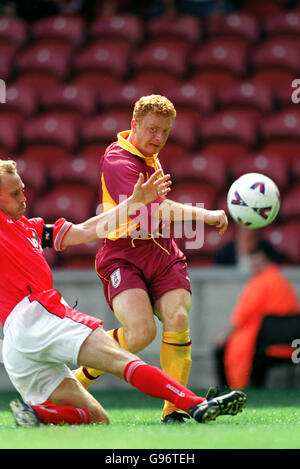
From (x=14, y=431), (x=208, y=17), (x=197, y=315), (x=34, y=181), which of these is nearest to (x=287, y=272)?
(x=197, y=315)

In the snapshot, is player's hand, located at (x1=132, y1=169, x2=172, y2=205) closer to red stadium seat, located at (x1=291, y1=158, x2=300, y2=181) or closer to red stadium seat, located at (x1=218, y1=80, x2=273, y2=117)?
red stadium seat, located at (x1=291, y1=158, x2=300, y2=181)

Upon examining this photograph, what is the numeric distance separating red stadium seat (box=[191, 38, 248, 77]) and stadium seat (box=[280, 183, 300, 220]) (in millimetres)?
2557

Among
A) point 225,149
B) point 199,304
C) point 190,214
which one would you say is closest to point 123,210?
point 190,214

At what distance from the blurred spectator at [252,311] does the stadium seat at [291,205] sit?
1.16 meters

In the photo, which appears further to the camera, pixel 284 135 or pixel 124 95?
pixel 124 95

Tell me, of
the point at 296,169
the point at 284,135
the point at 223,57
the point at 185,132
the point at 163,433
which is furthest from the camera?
the point at 223,57

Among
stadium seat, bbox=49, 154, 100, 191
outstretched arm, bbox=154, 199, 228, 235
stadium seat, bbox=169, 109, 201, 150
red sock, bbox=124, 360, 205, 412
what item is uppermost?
outstretched arm, bbox=154, 199, 228, 235

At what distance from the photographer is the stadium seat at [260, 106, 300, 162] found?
8.77m

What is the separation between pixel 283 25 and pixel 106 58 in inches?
93.8

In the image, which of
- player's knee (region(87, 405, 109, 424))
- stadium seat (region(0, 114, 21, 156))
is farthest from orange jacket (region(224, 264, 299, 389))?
stadium seat (region(0, 114, 21, 156))

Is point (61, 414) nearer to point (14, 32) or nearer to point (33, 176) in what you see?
point (33, 176)

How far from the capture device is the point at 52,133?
30.1 feet

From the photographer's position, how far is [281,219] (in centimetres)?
796

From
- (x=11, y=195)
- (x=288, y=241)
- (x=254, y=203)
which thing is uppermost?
(x=11, y=195)
